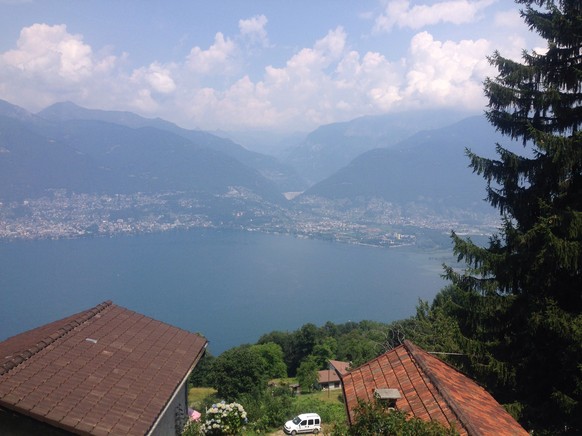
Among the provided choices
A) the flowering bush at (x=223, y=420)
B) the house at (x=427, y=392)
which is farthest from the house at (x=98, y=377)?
the house at (x=427, y=392)

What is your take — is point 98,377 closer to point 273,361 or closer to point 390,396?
point 390,396

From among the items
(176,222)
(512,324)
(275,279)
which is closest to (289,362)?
(512,324)

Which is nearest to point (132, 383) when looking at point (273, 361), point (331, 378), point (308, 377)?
point (308, 377)

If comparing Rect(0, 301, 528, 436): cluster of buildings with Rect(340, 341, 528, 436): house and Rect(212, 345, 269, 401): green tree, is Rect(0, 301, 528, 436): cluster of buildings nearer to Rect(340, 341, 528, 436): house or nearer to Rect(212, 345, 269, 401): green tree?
Rect(340, 341, 528, 436): house

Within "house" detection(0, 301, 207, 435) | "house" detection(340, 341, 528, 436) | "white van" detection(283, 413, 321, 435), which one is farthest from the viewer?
"white van" detection(283, 413, 321, 435)

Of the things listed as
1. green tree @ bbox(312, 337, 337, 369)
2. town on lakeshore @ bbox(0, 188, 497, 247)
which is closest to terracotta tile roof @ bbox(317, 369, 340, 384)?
green tree @ bbox(312, 337, 337, 369)

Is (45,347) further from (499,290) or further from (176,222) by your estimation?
(176,222)
